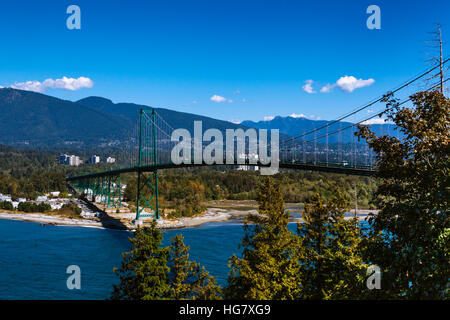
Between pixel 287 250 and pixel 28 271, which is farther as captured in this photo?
pixel 28 271

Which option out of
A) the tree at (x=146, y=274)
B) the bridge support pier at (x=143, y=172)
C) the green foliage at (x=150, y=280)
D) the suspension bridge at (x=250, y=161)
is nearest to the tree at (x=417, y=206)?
the suspension bridge at (x=250, y=161)

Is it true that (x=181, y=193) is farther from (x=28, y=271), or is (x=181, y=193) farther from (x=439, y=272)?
(x=439, y=272)

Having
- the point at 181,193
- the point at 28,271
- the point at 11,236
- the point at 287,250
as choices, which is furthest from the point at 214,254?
the point at 181,193

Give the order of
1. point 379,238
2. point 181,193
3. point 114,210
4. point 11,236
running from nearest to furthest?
point 379,238 → point 11,236 → point 114,210 → point 181,193

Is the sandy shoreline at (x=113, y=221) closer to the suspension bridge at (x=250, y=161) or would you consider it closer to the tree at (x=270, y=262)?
the suspension bridge at (x=250, y=161)

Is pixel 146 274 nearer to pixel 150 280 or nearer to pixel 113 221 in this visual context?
pixel 150 280

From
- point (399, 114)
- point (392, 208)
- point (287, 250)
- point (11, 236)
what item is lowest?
point (11, 236)

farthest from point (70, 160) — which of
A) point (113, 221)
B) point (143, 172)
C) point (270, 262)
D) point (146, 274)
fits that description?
point (270, 262)
